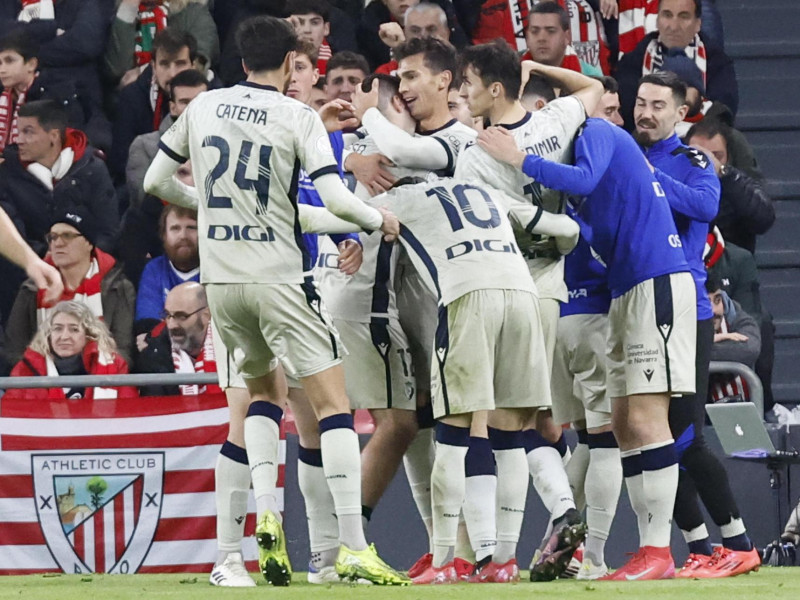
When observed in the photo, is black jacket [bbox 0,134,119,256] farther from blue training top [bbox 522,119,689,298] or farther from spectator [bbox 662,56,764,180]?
blue training top [bbox 522,119,689,298]

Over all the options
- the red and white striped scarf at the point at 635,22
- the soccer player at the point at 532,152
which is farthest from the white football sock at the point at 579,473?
the red and white striped scarf at the point at 635,22

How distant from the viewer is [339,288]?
8086 millimetres

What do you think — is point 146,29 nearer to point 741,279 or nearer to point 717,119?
point 717,119

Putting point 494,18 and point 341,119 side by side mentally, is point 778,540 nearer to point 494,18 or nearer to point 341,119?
point 341,119

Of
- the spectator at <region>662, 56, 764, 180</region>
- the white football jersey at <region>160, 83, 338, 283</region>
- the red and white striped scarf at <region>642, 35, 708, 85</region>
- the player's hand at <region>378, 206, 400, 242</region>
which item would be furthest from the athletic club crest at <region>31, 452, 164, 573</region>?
the red and white striped scarf at <region>642, 35, 708, 85</region>

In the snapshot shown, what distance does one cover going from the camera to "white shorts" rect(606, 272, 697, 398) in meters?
7.69

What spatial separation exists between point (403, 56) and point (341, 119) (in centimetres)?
66

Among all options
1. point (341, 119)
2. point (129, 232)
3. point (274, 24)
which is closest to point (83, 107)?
point (129, 232)

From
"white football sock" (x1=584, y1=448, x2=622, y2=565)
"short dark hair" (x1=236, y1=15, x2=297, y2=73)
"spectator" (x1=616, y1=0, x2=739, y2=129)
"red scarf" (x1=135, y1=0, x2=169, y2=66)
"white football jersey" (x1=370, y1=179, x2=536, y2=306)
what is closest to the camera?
"short dark hair" (x1=236, y1=15, x2=297, y2=73)

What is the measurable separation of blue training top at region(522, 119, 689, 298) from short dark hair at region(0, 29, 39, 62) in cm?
553

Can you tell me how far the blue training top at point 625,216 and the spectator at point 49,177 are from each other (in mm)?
4543

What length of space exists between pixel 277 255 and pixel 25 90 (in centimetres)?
551

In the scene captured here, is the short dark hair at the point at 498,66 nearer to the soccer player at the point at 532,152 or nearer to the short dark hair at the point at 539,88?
the soccer player at the point at 532,152

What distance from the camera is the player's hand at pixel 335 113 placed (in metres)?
8.15
